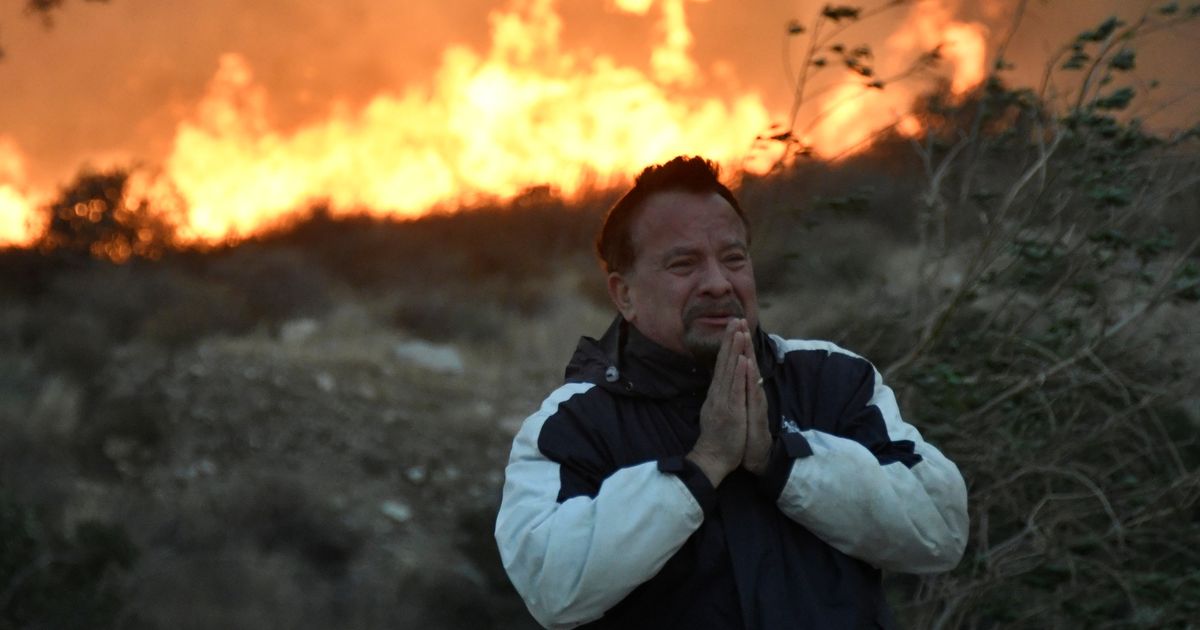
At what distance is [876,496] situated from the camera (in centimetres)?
205

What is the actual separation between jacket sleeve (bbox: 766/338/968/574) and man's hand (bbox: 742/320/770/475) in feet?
0.08

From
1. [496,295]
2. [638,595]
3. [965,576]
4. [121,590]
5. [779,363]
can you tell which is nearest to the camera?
[638,595]

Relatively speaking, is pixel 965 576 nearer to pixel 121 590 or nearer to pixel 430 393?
pixel 121 590

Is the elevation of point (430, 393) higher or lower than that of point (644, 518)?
higher

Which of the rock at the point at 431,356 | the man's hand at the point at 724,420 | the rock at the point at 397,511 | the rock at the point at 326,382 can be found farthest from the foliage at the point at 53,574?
the rock at the point at 431,356

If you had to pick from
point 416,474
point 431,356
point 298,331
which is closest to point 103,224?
point 298,331

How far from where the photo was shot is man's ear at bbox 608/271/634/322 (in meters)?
2.43

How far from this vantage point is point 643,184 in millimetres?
2389

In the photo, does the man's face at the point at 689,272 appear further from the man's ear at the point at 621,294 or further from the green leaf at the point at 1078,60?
the green leaf at the point at 1078,60

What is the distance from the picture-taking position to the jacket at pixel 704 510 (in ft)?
6.52

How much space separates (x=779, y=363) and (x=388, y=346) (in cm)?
1596

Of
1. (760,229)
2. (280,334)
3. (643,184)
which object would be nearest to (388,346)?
(280,334)

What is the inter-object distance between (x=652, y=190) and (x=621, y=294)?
21cm

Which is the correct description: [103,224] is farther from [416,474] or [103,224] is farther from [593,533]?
[593,533]
